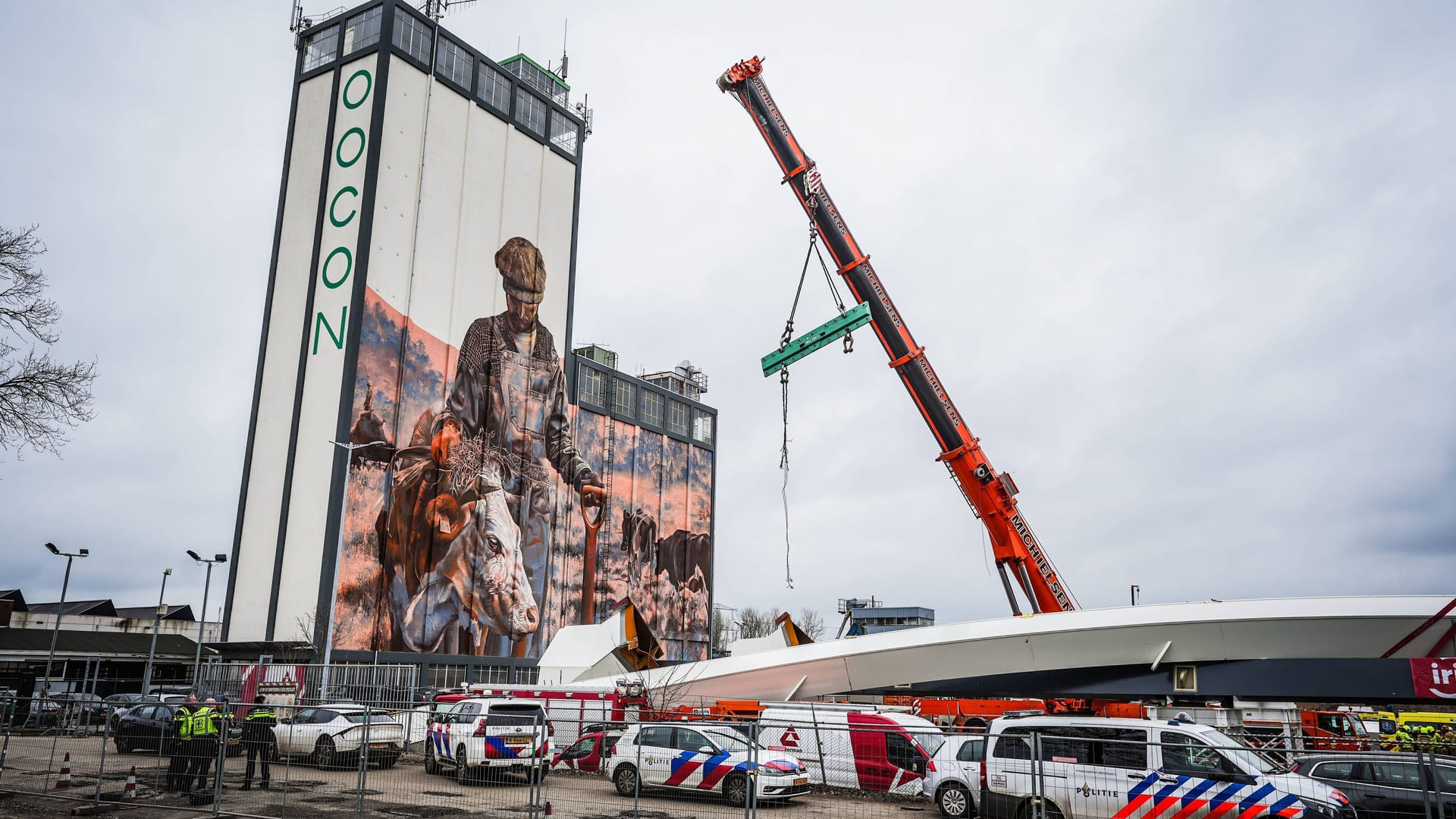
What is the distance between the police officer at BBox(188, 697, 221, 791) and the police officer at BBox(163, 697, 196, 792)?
8cm

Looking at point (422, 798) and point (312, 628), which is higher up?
point (312, 628)

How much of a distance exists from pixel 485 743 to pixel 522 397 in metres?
47.8

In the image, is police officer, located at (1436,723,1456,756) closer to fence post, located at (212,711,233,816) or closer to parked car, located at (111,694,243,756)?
fence post, located at (212,711,233,816)

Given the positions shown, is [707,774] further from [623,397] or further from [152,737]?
[623,397]

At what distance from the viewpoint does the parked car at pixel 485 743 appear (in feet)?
48.5

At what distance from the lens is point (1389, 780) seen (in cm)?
1464

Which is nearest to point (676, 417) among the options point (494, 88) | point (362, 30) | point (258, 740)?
point (494, 88)

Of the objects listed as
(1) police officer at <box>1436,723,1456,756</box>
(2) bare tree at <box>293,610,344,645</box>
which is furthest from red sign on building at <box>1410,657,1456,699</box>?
(2) bare tree at <box>293,610,344,645</box>

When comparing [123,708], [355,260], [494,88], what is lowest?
[123,708]

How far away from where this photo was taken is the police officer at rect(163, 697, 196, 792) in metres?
15.9

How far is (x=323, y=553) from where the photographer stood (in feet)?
167

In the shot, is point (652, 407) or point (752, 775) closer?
point (752, 775)

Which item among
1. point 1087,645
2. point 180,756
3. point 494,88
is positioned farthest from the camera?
point 494,88

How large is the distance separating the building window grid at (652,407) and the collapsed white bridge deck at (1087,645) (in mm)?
48256
